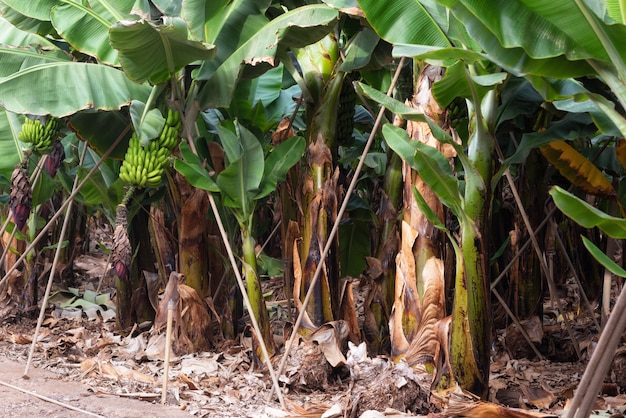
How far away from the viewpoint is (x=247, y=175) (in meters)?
3.58

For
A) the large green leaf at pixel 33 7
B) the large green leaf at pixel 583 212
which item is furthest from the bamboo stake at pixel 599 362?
the large green leaf at pixel 33 7

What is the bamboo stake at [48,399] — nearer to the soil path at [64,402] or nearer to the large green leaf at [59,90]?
the soil path at [64,402]

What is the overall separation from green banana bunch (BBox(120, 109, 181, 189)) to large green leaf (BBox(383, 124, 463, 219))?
1.22 meters

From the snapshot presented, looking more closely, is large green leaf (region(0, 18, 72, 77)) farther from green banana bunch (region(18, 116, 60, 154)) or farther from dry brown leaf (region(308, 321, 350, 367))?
dry brown leaf (region(308, 321, 350, 367))

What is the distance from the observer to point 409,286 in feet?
10.1

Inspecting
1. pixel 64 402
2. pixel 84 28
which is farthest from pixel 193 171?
pixel 64 402

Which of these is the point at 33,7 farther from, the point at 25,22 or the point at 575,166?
the point at 575,166

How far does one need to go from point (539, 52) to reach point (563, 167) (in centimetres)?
137

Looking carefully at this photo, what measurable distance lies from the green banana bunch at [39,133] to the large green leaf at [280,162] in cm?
120

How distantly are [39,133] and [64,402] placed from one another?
145 centimetres

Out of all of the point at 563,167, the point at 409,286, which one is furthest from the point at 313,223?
the point at 563,167

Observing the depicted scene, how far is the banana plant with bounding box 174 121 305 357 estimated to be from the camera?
11.5 feet

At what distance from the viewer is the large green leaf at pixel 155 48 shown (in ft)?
9.34

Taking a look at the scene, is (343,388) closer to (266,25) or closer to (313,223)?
(313,223)
